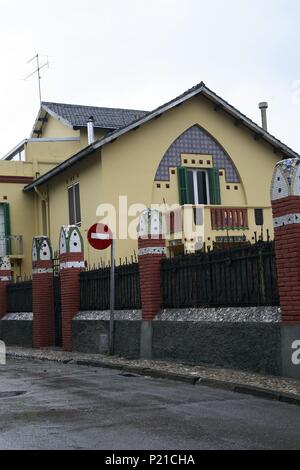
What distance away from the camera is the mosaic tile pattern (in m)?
23.9

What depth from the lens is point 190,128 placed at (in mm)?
24281

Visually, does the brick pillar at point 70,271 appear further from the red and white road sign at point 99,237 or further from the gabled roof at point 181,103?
the gabled roof at point 181,103

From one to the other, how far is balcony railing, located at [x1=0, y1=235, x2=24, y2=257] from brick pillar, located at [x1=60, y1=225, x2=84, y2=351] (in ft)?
33.6

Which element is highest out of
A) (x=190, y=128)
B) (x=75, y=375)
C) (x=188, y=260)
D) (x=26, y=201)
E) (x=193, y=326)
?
(x=190, y=128)

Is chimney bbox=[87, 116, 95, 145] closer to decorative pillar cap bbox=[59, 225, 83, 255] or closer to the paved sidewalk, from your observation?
decorative pillar cap bbox=[59, 225, 83, 255]

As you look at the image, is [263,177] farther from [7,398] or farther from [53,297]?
[7,398]

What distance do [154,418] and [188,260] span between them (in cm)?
608

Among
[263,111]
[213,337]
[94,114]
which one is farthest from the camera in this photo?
[94,114]

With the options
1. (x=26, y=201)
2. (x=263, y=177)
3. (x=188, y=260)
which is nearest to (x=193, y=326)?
(x=188, y=260)

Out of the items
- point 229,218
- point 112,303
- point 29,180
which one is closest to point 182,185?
point 229,218

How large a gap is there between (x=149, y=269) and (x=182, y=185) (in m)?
9.72

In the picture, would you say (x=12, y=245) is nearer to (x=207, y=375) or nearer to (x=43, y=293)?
(x=43, y=293)

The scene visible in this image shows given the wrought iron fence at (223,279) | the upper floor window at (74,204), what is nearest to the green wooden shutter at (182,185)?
the upper floor window at (74,204)

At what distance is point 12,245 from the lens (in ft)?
93.6
